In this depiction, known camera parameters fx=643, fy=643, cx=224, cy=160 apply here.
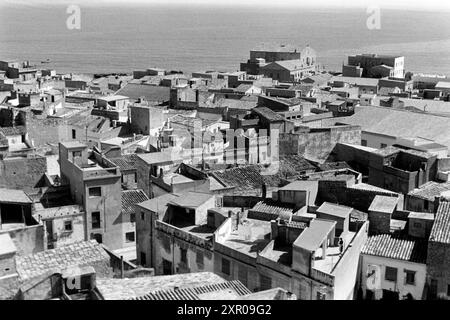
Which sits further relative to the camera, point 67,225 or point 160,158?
point 160,158

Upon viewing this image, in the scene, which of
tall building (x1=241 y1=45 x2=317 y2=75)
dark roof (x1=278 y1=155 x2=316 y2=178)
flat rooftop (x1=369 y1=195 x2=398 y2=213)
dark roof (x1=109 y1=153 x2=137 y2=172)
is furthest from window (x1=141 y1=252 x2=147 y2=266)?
tall building (x1=241 y1=45 x2=317 y2=75)

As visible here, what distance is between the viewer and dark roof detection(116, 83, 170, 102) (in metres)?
49.8

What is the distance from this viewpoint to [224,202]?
823 inches

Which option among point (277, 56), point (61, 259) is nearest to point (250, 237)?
point (61, 259)

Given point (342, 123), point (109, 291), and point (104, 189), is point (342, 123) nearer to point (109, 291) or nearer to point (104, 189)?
point (104, 189)

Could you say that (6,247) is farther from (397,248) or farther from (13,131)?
(13,131)

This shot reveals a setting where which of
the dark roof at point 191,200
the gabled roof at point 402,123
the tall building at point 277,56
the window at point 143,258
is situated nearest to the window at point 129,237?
the window at point 143,258

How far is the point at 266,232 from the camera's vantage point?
17922 mm

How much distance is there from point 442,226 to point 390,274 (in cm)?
176

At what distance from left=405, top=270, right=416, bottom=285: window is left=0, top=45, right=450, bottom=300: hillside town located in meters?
0.03

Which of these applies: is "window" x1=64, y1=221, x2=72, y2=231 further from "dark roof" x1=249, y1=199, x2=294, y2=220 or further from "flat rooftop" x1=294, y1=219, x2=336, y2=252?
"flat rooftop" x1=294, y1=219, x2=336, y2=252
